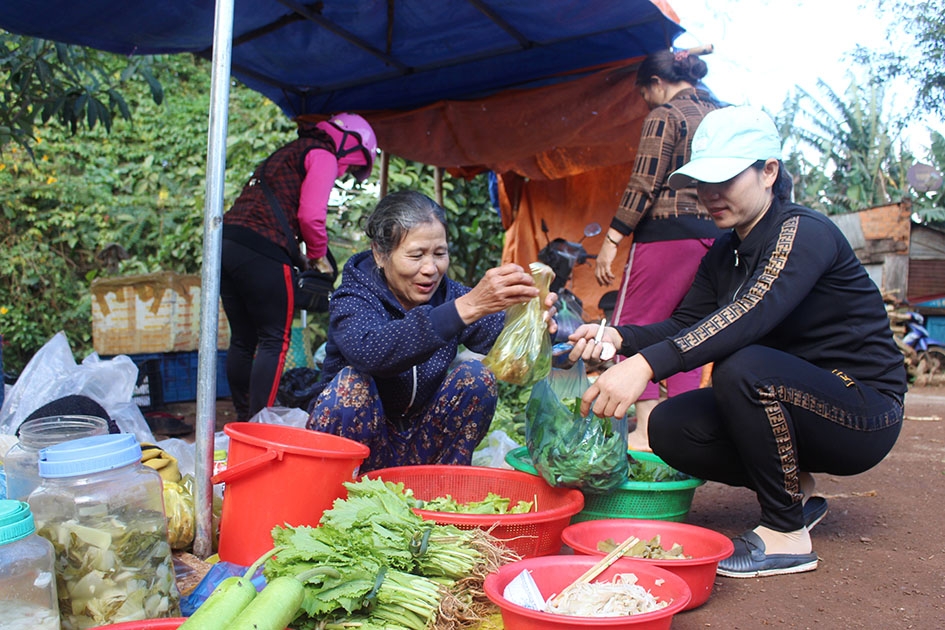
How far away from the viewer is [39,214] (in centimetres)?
782

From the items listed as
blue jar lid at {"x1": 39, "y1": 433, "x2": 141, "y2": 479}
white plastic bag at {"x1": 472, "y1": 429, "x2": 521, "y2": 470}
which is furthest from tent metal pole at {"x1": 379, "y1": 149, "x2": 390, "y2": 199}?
blue jar lid at {"x1": 39, "y1": 433, "x2": 141, "y2": 479}

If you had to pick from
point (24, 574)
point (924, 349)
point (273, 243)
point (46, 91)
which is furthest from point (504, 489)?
point (924, 349)

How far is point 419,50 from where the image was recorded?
15.6ft

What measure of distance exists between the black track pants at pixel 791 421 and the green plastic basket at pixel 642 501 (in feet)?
0.86

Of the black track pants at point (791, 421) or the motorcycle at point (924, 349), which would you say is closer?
the black track pants at point (791, 421)

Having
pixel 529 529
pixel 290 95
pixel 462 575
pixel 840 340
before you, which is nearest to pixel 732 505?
pixel 840 340

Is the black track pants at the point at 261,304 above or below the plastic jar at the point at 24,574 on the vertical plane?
above

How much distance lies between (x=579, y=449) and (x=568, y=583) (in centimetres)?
55

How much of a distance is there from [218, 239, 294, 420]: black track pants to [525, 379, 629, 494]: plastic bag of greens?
192 cm

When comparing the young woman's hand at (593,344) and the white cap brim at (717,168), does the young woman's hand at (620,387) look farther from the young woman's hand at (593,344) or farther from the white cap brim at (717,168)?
the white cap brim at (717,168)

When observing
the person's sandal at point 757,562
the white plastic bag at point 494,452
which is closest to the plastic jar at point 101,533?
the person's sandal at point 757,562

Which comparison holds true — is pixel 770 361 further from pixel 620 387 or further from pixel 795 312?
pixel 620 387

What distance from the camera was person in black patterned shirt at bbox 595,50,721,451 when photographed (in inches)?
145

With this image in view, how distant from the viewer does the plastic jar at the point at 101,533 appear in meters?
1.62
